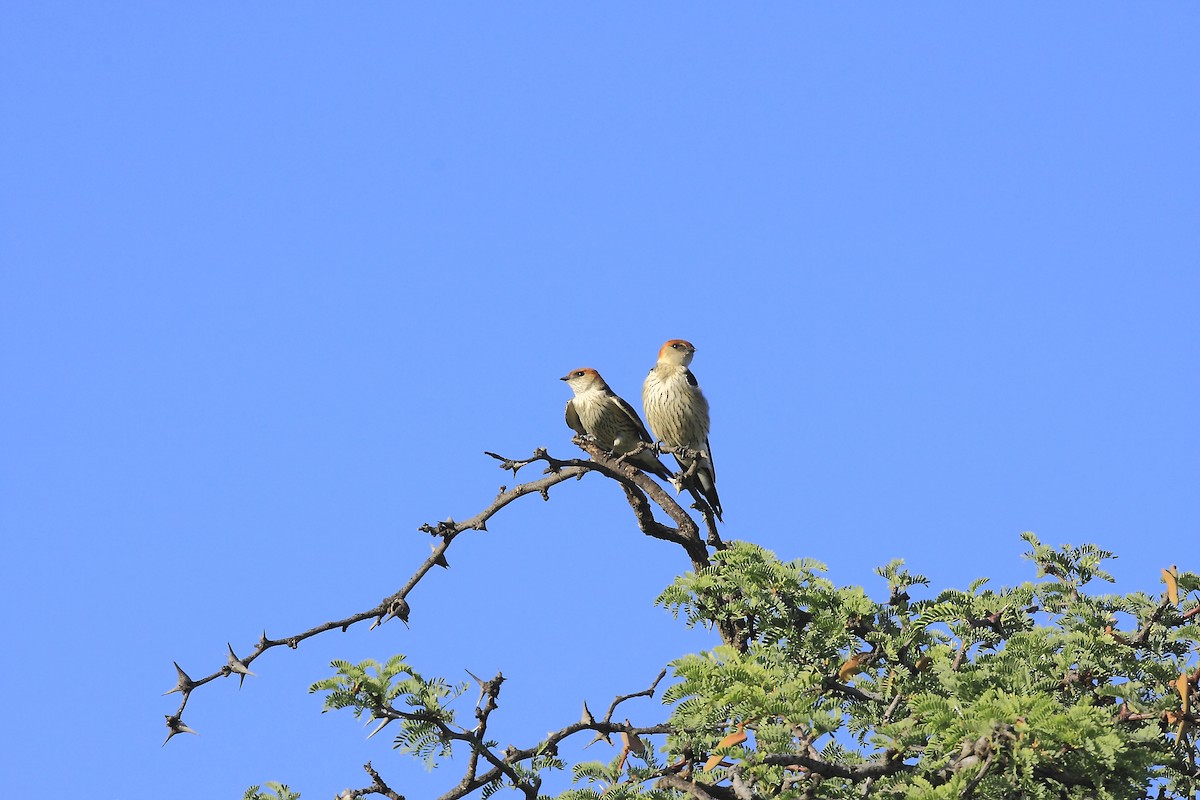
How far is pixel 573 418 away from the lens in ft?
34.4

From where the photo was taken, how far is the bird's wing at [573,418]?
10.5 metres

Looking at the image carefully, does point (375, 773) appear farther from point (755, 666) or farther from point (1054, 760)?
point (1054, 760)

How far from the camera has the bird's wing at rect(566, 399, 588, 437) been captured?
10.5 meters

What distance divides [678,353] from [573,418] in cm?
157

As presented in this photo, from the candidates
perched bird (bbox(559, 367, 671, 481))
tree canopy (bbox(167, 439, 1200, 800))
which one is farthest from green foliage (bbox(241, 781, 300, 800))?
perched bird (bbox(559, 367, 671, 481))

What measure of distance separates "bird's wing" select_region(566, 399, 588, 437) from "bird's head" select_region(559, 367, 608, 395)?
0.51 feet

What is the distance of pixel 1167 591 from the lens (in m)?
6.23

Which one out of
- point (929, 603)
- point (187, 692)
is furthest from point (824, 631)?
point (187, 692)

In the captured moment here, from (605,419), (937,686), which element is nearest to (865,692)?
(937,686)

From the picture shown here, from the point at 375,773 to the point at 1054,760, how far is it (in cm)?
268

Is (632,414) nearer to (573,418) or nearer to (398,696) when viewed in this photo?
(573,418)

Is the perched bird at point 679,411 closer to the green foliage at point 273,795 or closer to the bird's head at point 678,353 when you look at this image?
the bird's head at point 678,353

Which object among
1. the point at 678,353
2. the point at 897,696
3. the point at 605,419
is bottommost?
the point at 897,696

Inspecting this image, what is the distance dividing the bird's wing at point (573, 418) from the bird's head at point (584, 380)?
6.1 inches
